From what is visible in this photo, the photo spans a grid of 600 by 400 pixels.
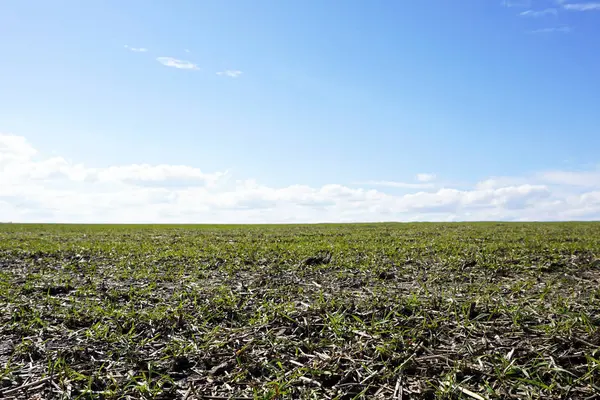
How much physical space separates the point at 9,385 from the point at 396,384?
3746 millimetres

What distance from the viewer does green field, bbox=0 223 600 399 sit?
149 inches

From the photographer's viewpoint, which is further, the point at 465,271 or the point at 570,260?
the point at 570,260

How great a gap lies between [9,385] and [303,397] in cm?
296

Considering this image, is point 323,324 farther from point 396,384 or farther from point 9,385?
point 9,385

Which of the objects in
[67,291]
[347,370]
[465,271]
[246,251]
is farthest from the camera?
[246,251]

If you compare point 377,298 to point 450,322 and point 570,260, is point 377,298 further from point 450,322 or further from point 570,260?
point 570,260

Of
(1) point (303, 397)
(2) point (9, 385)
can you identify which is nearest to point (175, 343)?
(2) point (9, 385)

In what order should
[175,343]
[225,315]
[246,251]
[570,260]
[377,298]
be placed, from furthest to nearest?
[246,251]
[570,260]
[377,298]
[225,315]
[175,343]

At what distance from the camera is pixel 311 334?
482 centimetres

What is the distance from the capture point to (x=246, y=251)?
13.2 m

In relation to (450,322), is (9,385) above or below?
below

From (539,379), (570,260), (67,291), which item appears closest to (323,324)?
(539,379)

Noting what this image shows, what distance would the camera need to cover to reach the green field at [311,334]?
3791mm

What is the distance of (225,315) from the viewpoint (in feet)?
19.1
